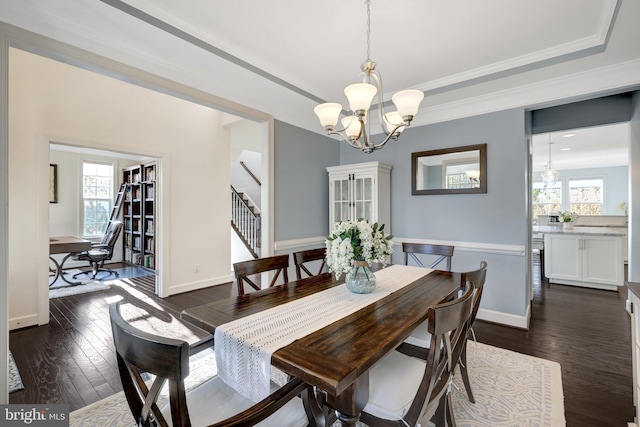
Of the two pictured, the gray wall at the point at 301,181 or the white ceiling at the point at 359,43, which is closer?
the white ceiling at the point at 359,43

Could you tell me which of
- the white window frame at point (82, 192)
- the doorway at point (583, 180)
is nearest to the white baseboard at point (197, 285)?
the white window frame at point (82, 192)

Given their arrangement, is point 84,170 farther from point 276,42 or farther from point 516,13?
point 516,13

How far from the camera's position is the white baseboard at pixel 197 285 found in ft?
13.9

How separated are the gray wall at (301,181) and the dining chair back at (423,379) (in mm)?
2287

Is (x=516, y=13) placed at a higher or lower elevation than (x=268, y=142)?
higher

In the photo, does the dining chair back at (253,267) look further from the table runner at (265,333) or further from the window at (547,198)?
Result: the window at (547,198)

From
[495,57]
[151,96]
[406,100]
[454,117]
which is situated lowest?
[406,100]

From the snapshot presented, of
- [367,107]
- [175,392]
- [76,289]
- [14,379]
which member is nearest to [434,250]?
[367,107]

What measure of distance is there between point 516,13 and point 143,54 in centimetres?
278

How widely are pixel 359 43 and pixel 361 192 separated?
74.2 inches

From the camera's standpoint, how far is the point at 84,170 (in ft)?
21.4

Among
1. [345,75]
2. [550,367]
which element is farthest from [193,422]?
[345,75]

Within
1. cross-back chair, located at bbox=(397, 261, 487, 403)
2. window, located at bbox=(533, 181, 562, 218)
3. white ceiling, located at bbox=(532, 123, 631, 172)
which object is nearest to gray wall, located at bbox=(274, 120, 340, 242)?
cross-back chair, located at bbox=(397, 261, 487, 403)

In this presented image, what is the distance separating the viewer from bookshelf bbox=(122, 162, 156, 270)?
225 inches
